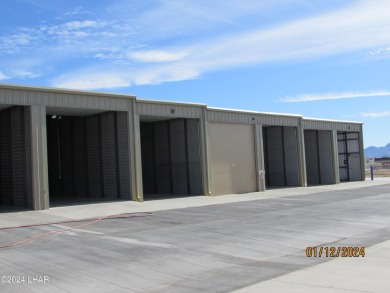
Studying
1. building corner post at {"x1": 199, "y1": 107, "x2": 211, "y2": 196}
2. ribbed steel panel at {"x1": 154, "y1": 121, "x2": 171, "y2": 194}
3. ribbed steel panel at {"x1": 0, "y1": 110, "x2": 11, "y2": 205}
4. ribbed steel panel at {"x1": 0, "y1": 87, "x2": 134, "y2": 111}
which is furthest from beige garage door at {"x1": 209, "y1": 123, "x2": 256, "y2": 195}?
ribbed steel panel at {"x1": 0, "y1": 110, "x2": 11, "y2": 205}

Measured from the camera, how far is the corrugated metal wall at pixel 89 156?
78.9ft

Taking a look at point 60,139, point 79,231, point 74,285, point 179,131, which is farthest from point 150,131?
point 74,285

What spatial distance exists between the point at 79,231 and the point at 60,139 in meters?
17.2

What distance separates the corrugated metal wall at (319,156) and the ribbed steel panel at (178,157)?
48.1 ft

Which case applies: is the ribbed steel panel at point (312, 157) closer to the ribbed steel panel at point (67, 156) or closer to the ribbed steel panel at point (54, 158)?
the ribbed steel panel at point (67, 156)

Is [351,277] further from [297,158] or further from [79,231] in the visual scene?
[297,158]

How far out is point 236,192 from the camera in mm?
28828

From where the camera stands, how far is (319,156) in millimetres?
38406

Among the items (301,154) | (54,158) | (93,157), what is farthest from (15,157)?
(301,154)

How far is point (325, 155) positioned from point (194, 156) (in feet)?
49.7

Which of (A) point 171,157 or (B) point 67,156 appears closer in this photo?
(A) point 171,157

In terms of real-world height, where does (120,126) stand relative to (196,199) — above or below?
above

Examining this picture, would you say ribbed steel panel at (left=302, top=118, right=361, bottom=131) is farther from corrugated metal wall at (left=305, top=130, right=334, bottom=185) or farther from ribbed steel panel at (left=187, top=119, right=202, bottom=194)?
ribbed steel panel at (left=187, top=119, right=202, bottom=194)

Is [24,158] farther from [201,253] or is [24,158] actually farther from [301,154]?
[301,154]
